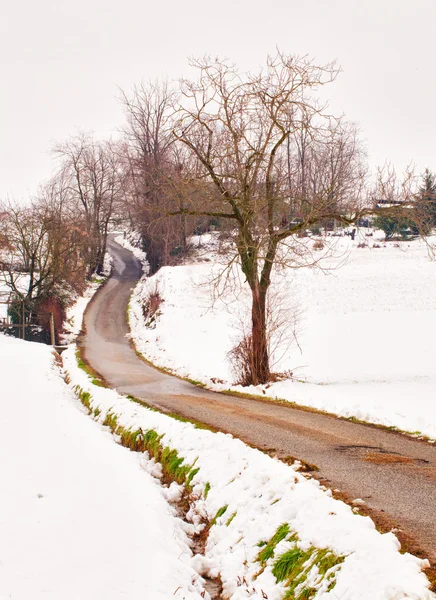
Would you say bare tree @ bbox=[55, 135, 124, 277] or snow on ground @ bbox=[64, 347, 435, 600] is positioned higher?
bare tree @ bbox=[55, 135, 124, 277]

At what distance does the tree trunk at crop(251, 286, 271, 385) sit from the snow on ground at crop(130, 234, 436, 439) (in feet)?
2.41

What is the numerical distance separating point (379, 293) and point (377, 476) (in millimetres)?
26884

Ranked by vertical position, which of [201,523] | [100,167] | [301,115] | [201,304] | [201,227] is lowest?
[201,523]

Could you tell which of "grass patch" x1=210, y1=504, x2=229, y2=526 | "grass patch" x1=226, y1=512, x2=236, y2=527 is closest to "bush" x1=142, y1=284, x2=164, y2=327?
"grass patch" x1=210, y1=504, x2=229, y2=526

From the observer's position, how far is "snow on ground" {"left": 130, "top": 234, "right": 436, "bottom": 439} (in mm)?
13398

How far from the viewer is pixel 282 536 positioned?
530 cm

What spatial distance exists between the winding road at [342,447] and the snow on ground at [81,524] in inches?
87.9

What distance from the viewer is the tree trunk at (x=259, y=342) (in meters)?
16.6

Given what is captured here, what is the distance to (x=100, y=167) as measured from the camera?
60.4 metres

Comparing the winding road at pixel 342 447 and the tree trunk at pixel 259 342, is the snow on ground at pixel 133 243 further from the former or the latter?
the winding road at pixel 342 447

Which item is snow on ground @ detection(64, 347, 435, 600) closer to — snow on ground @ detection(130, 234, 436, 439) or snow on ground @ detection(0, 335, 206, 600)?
snow on ground @ detection(0, 335, 206, 600)

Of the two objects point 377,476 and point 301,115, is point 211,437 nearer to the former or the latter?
point 377,476

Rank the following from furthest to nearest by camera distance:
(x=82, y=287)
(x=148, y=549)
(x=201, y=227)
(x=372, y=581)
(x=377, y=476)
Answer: (x=201, y=227) < (x=82, y=287) < (x=377, y=476) < (x=148, y=549) < (x=372, y=581)

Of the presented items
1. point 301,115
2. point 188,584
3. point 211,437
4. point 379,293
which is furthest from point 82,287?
point 188,584
